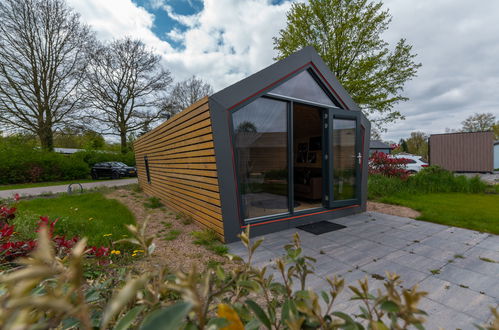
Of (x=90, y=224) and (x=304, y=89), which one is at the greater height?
(x=304, y=89)

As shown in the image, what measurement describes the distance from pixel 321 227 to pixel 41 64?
60.7 ft

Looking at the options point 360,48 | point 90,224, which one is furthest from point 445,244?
point 360,48

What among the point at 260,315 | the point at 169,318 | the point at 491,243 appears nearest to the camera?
the point at 169,318

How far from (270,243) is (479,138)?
16.6 meters

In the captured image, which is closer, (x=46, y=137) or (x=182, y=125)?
(x=182, y=125)

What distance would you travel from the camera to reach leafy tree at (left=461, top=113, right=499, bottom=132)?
2667cm

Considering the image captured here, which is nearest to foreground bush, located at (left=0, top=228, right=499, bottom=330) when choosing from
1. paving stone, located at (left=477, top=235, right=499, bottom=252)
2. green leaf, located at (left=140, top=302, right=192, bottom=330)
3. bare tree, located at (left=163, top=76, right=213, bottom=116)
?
green leaf, located at (left=140, top=302, right=192, bottom=330)

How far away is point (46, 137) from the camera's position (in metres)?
14.1

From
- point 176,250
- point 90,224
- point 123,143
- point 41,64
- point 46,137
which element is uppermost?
point 41,64

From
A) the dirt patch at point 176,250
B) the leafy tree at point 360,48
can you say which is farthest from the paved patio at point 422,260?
the leafy tree at point 360,48

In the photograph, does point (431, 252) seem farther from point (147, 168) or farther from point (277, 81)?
point (147, 168)

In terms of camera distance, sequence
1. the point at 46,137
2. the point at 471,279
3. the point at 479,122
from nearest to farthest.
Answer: the point at 471,279
the point at 46,137
the point at 479,122

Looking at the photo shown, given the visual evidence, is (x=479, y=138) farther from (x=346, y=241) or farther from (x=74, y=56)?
(x=74, y=56)

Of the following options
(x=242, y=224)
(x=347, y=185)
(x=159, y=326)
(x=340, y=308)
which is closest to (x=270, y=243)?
(x=242, y=224)
